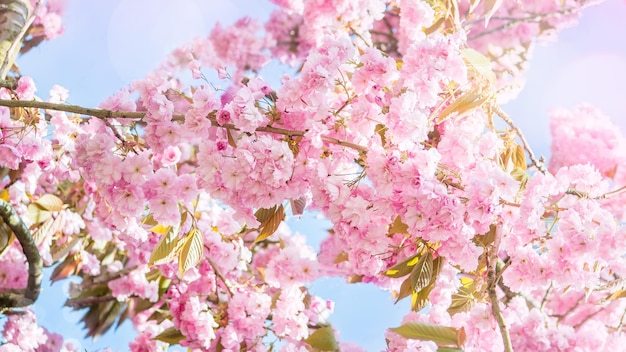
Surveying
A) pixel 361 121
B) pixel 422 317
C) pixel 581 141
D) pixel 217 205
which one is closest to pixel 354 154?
pixel 361 121

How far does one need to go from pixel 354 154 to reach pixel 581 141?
8.83 feet

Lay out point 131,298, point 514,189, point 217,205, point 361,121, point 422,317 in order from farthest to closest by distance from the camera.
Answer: point 131,298 < point 217,205 < point 422,317 < point 361,121 < point 514,189

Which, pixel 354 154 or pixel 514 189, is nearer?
pixel 514 189

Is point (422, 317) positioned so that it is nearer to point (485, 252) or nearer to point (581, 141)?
point (485, 252)

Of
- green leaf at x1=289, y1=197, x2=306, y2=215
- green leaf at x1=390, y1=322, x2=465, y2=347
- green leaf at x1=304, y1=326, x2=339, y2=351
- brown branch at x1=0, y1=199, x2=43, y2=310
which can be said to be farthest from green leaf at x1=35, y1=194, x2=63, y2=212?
green leaf at x1=390, y1=322, x2=465, y2=347

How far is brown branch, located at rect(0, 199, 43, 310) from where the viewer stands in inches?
66.9

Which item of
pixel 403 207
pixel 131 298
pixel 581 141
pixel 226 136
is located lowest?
pixel 403 207

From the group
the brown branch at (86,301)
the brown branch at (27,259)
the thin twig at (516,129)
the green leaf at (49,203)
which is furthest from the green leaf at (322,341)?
the brown branch at (86,301)

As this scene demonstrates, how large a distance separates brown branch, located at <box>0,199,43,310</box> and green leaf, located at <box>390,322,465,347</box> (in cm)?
108

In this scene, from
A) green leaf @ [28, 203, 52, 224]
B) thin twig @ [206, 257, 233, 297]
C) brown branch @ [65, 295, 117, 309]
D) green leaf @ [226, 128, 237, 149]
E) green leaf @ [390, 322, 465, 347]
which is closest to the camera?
green leaf @ [390, 322, 465, 347]

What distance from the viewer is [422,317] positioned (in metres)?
1.54

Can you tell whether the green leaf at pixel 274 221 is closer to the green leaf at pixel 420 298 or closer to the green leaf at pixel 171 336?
the green leaf at pixel 420 298

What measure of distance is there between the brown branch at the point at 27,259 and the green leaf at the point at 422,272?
1.06m

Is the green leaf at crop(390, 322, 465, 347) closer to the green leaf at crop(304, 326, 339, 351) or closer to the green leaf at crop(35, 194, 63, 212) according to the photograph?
the green leaf at crop(304, 326, 339, 351)
